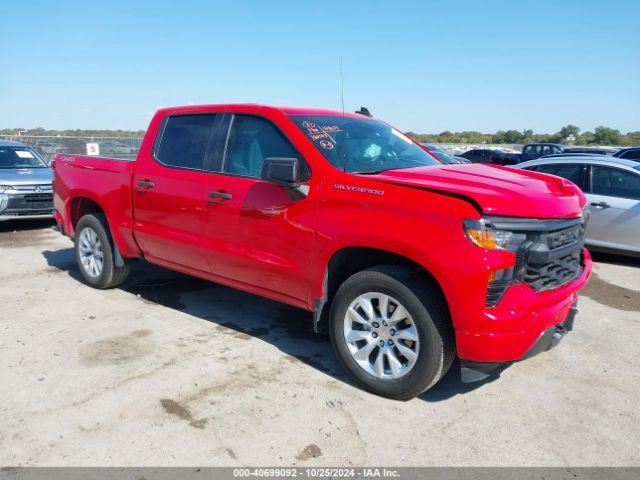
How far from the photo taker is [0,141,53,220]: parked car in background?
950 centimetres

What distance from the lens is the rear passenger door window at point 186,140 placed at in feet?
15.4

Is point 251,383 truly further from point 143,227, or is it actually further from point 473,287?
point 143,227

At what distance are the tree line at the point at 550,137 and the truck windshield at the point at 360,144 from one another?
46.1 metres

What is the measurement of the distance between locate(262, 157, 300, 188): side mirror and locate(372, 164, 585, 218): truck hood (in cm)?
55

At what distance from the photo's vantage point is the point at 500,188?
3408 millimetres

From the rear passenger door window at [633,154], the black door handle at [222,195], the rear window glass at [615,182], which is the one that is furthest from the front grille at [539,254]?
the rear passenger door window at [633,154]

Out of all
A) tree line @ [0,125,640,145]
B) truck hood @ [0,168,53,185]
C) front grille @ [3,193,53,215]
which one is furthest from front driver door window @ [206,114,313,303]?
tree line @ [0,125,640,145]

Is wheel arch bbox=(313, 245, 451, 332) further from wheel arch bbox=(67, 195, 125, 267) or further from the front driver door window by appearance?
wheel arch bbox=(67, 195, 125, 267)

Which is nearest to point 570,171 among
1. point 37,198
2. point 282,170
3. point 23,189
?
point 282,170

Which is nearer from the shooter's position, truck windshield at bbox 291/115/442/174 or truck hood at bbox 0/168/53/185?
truck windshield at bbox 291/115/442/174

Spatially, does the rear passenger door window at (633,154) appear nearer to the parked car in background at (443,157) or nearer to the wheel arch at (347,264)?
the parked car in background at (443,157)

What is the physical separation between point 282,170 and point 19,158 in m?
9.07

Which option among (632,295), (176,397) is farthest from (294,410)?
(632,295)

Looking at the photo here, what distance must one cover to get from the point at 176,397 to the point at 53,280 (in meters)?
3.60
